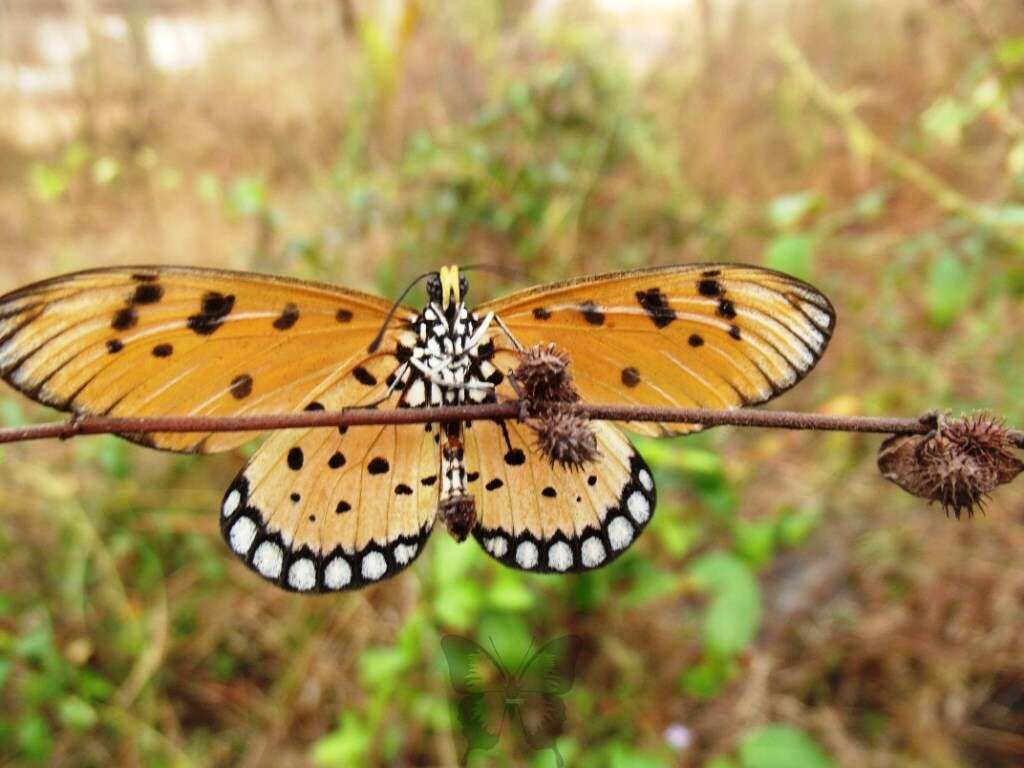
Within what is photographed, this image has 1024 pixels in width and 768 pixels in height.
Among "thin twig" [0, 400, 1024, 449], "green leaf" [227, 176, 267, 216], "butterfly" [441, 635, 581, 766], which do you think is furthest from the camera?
"green leaf" [227, 176, 267, 216]

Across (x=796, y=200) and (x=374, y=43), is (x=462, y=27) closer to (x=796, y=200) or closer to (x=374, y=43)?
(x=374, y=43)

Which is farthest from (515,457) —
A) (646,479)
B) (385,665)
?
(385,665)

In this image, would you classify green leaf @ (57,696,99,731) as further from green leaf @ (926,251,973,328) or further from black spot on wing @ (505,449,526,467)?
green leaf @ (926,251,973,328)

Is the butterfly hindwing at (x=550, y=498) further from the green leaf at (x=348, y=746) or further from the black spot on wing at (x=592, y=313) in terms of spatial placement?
the green leaf at (x=348, y=746)

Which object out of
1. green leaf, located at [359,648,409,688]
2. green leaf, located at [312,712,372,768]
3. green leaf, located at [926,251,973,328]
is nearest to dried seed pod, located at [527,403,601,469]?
green leaf, located at [359,648,409,688]

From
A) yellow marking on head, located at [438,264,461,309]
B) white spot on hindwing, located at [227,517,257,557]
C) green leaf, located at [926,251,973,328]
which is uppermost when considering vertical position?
green leaf, located at [926,251,973,328]

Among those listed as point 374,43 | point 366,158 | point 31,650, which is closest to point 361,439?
point 31,650

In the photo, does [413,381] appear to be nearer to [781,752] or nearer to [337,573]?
[337,573]
